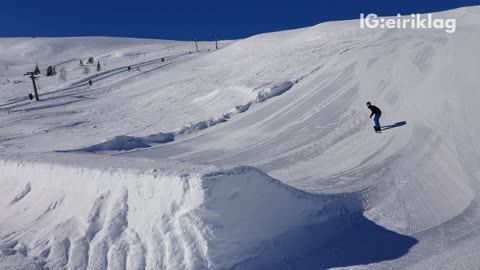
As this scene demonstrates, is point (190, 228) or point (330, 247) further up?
point (190, 228)

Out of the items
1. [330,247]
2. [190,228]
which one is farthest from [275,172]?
[190,228]

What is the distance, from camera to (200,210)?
21.0 ft

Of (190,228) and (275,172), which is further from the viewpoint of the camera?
(275,172)

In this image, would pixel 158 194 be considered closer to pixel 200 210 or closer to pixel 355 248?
pixel 200 210

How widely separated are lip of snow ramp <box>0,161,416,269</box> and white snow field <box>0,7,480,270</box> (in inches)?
0.8

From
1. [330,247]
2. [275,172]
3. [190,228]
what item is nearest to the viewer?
[190,228]

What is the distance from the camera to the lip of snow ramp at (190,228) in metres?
6.41

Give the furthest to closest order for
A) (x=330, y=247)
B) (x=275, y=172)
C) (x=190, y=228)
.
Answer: (x=275, y=172)
(x=330, y=247)
(x=190, y=228)

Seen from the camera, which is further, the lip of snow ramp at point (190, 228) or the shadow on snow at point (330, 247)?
the shadow on snow at point (330, 247)

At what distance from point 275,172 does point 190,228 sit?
17.2 ft

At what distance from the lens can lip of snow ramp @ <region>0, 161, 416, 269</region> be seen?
641cm

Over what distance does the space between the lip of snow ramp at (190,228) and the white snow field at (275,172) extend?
0.07 ft

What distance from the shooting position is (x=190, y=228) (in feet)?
21.0

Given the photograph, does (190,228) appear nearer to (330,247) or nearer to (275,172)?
(330,247)
